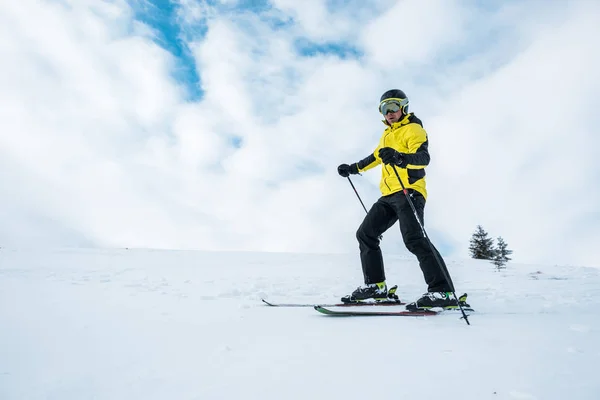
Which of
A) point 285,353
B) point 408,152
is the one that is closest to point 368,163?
point 408,152

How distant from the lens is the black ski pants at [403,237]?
11.2 ft

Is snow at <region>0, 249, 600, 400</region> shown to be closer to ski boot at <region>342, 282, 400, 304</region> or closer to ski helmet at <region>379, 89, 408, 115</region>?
ski boot at <region>342, 282, 400, 304</region>

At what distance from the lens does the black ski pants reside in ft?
11.2

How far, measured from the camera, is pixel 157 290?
4.81 meters

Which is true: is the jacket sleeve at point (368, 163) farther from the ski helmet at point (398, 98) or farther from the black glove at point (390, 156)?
the black glove at point (390, 156)

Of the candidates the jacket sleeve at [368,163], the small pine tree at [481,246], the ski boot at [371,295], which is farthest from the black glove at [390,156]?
the small pine tree at [481,246]

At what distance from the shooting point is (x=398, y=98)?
3.82 meters

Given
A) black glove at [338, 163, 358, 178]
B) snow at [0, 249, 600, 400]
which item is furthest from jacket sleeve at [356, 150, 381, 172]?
snow at [0, 249, 600, 400]

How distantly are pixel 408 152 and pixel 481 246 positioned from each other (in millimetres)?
30161

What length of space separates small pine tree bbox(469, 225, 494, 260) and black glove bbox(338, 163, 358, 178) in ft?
95.8

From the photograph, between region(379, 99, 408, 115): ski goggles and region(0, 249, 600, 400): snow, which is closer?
region(0, 249, 600, 400): snow

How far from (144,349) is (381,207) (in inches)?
114

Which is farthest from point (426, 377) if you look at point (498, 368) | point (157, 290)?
point (157, 290)

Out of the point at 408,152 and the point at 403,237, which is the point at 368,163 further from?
the point at 403,237
